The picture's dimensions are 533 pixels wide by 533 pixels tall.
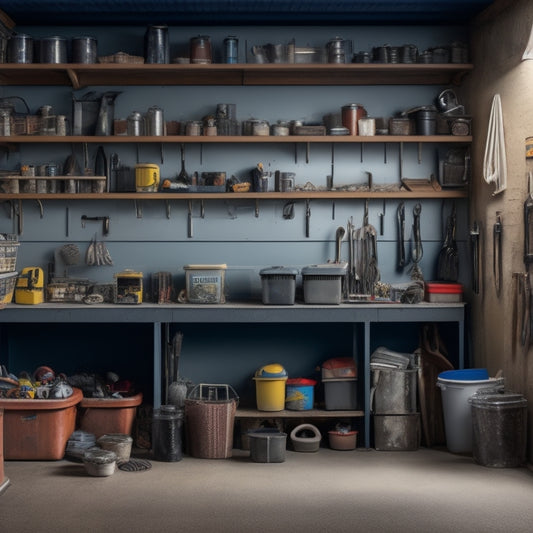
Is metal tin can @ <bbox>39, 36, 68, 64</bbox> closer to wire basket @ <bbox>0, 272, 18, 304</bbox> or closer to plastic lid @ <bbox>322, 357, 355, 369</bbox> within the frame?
wire basket @ <bbox>0, 272, 18, 304</bbox>

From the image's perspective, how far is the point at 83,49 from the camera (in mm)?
6152

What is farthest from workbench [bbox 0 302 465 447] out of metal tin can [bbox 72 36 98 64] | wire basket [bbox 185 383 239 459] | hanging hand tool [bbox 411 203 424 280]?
metal tin can [bbox 72 36 98 64]

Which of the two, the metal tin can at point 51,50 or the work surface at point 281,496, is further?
the metal tin can at point 51,50

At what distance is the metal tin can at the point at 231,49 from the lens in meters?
6.18

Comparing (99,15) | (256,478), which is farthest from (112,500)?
(99,15)

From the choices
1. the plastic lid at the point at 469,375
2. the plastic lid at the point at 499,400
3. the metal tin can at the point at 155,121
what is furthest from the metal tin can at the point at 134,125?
the plastic lid at the point at 499,400

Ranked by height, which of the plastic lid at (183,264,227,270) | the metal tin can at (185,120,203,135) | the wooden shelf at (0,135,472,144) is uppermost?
the metal tin can at (185,120,203,135)

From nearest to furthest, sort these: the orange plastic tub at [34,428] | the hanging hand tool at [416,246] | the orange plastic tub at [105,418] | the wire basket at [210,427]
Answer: the orange plastic tub at [34,428], the wire basket at [210,427], the orange plastic tub at [105,418], the hanging hand tool at [416,246]

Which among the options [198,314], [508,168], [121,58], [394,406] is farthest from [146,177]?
[508,168]

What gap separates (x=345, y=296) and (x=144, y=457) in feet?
6.29

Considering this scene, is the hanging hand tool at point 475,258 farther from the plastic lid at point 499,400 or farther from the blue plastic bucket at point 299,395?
the blue plastic bucket at point 299,395

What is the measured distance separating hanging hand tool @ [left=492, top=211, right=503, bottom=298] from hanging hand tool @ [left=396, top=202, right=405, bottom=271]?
2.75 feet

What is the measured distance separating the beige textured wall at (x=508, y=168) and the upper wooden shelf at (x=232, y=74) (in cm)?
30

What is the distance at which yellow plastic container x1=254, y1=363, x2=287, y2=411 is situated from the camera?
5965 mm
